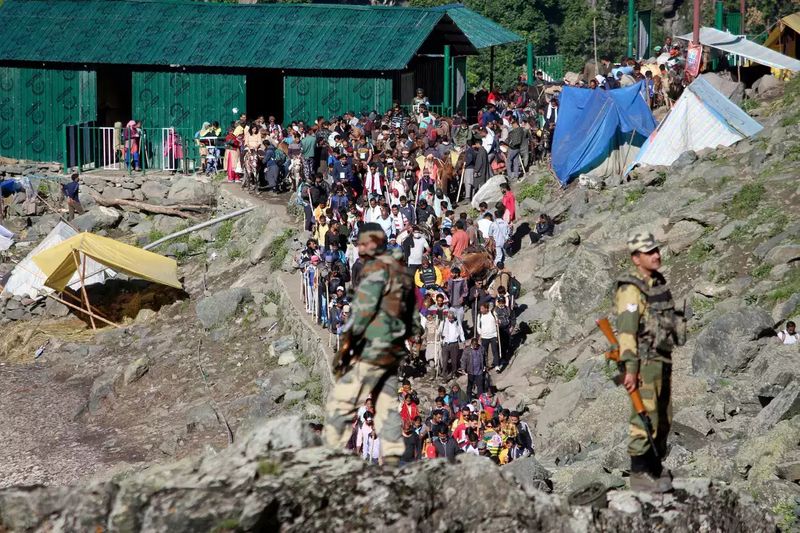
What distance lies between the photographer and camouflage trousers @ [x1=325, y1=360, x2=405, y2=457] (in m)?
10.5

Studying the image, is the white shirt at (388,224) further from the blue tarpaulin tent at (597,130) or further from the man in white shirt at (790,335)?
the man in white shirt at (790,335)

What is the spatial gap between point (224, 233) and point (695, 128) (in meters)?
11.7

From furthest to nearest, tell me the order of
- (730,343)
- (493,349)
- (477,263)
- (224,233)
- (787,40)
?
(787,40) → (224,233) → (477,263) → (493,349) → (730,343)

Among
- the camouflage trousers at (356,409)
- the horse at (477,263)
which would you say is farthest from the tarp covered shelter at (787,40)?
the camouflage trousers at (356,409)

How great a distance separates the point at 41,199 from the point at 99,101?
418 centimetres

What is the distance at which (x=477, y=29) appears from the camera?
133 ft

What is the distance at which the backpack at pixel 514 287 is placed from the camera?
24180 mm

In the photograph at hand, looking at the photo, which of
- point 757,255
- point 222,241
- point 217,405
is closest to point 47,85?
point 222,241

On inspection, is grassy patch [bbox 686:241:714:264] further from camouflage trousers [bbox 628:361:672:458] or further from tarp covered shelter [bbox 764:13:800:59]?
tarp covered shelter [bbox 764:13:800:59]

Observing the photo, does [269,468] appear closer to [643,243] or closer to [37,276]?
[643,243]

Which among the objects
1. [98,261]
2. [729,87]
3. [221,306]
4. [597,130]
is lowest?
[221,306]

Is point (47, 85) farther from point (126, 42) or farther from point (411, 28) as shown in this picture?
point (411, 28)

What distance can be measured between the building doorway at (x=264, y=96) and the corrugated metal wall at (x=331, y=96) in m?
3.27

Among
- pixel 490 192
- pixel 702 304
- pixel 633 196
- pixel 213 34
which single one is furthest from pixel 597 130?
pixel 213 34
